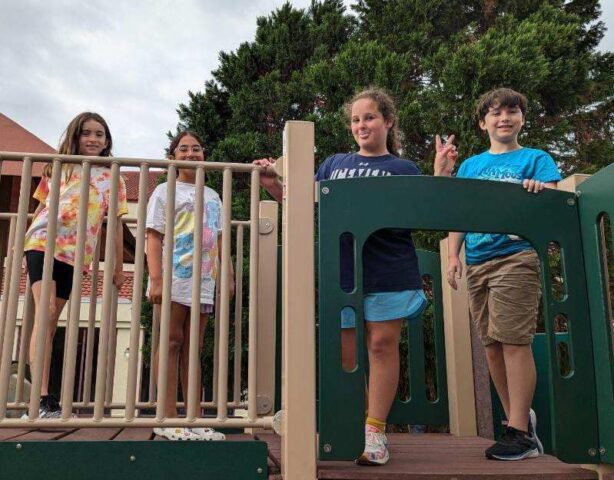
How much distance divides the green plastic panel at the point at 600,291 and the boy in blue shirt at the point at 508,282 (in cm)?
16

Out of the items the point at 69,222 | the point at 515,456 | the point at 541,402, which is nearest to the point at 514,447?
the point at 515,456

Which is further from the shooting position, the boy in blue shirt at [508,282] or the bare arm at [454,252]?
the bare arm at [454,252]

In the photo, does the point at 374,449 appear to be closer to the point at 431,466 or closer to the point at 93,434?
the point at 431,466

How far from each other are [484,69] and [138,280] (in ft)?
20.9

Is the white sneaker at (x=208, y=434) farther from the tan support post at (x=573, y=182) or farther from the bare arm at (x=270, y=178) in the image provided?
the tan support post at (x=573, y=182)

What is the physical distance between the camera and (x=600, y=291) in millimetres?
1820

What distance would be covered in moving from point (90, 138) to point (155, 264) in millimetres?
898

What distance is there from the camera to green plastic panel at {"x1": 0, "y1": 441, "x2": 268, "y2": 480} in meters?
1.61

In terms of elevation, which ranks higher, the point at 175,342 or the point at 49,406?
the point at 175,342

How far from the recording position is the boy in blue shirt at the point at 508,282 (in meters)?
2.01

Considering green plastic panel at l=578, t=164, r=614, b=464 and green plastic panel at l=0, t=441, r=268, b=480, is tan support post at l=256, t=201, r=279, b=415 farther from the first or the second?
green plastic panel at l=578, t=164, r=614, b=464

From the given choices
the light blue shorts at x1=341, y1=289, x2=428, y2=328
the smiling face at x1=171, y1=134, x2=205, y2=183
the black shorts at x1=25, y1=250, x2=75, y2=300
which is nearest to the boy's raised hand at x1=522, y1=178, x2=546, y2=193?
the light blue shorts at x1=341, y1=289, x2=428, y2=328

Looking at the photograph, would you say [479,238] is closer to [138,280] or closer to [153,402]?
[138,280]

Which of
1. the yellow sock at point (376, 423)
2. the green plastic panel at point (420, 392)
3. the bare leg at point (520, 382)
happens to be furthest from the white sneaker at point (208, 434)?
the green plastic panel at point (420, 392)
